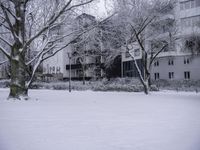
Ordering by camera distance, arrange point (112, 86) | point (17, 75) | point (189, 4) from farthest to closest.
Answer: point (189, 4) < point (112, 86) < point (17, 75)

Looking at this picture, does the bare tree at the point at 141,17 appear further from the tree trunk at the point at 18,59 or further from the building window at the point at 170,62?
the building window at the point at 170,62

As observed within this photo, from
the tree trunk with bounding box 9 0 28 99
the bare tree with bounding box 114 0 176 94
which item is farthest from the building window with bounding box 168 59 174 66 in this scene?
the tree trunk with bounding box 9 0 28 99

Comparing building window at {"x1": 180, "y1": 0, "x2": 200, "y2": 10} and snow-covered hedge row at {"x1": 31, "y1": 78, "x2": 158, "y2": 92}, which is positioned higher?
building window at {"x1": 180, "y1": 0, "x2": 200, "y2": 10}

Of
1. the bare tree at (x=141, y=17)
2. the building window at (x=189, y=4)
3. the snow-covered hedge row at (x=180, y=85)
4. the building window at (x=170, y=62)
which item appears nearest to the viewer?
the bare tree at (x=141, y=17)

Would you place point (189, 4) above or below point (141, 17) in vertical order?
above

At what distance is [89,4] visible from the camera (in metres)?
21.0

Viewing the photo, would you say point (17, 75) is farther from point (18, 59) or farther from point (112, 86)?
point (112, 86)

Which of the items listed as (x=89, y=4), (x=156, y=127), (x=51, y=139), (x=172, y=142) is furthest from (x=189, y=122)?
(x=89, y=4)

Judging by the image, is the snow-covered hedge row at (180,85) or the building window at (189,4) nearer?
the snow-covered hedge row at (180,85)

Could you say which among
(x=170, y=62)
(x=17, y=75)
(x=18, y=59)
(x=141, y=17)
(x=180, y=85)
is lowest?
(x=180, y=85)

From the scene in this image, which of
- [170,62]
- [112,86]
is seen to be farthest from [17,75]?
[170,62]

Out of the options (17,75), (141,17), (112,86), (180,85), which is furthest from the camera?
(180,85)

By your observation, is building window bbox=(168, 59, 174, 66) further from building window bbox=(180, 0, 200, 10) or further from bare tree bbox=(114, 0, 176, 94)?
bare tree bbox=(114, 0, 176, 94)

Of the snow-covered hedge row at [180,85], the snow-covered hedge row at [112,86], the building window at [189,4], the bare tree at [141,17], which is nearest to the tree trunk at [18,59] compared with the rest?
the bare tree at [141,17]
